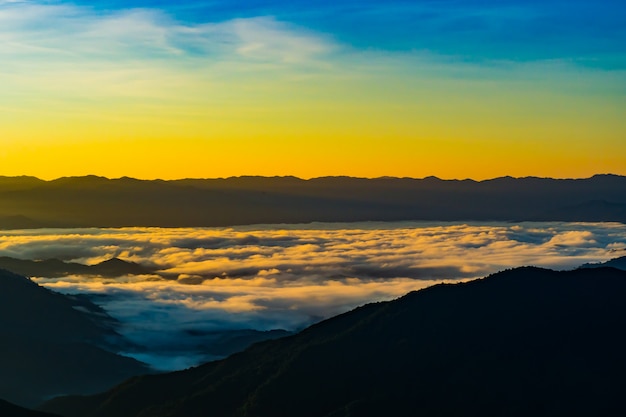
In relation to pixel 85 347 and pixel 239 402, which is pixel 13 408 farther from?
pixel 85 347

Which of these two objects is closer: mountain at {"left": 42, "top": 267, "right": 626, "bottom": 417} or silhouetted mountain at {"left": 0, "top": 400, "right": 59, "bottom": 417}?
mountain at {"left": 42, "top": 267, "right": 626, "bottom": 417}

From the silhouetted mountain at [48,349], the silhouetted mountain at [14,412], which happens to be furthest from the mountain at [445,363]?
the silhouetted mountain at [48,349]

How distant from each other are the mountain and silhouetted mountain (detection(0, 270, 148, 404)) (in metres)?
62.1

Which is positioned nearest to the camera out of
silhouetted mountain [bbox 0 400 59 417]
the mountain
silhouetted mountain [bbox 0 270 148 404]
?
the mountain

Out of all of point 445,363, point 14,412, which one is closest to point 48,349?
point 14,412

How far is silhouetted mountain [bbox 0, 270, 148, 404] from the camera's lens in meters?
152

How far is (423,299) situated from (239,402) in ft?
59.1

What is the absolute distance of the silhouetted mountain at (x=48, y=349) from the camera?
15225 cm

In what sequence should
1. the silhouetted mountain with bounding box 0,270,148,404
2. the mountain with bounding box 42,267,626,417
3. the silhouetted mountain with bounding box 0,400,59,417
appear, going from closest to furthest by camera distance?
the mountain with bounding box 42,267,626,417 → the silhouetted mountain with bounding box 0,400,59,417 → the silhouetted mountain with bounding box 0,270,148,404

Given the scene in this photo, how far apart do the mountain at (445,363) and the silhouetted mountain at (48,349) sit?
6214cm

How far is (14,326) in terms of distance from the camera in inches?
6658

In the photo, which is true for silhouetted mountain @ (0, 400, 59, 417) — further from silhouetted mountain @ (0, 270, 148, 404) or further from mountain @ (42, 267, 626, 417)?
silhouetted mountain @ (0, 270, 148, 404)

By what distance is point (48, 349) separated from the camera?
550ft

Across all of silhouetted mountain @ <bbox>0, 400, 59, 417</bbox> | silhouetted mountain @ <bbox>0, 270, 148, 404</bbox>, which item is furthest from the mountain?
silhouetted mountain @ <bbox>0, 270, 148, 404</bbox>
